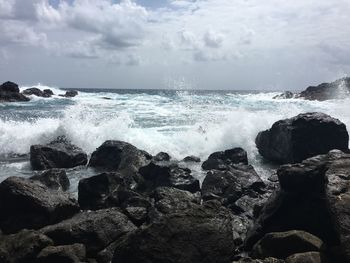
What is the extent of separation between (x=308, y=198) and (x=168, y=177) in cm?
427

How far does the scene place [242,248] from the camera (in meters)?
6.50

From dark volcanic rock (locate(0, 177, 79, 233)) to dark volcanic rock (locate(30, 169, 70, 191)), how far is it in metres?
2.63

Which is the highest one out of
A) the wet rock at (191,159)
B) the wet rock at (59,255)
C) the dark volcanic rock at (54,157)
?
the wet rock at (59,255)

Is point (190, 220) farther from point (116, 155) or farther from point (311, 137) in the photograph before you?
point (311, 137)

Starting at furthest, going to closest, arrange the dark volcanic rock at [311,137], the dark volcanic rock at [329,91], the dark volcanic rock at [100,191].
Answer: the dark volcanic rock at [329,91] → the dark volcanic rock at [311,137] → the dark volcanic rock at [100,191]

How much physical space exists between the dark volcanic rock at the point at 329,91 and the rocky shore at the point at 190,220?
155 ft

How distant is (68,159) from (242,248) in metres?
8.44

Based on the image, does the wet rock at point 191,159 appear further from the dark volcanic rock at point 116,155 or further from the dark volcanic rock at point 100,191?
the dark volcanic rock at point 100,191

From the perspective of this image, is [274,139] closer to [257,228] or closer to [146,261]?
[257,228]

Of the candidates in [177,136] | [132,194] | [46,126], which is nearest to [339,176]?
[132,194]

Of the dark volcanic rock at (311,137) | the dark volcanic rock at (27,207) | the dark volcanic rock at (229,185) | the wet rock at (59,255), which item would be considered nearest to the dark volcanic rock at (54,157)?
the dark volcanic rock at (229,185)

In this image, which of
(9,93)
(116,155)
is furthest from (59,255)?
(9,93)

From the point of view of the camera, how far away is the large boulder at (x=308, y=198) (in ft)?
19.4

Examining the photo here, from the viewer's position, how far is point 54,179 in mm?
10234
